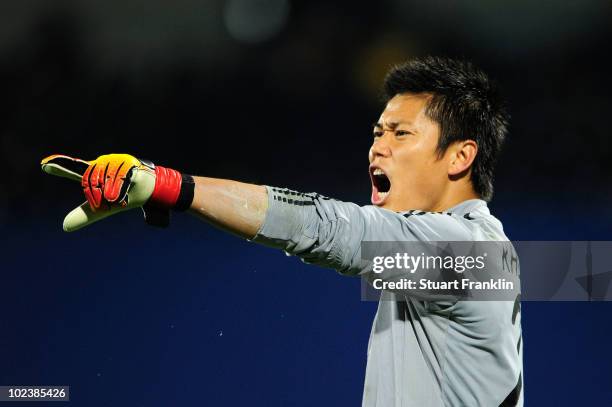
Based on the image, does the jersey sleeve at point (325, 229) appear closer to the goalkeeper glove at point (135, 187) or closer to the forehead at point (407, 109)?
the goalkeeper glove at point (135, 187)

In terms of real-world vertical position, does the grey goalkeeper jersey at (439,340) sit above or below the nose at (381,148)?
below

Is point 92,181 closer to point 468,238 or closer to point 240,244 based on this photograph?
point 468,238

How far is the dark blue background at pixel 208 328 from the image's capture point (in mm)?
2180

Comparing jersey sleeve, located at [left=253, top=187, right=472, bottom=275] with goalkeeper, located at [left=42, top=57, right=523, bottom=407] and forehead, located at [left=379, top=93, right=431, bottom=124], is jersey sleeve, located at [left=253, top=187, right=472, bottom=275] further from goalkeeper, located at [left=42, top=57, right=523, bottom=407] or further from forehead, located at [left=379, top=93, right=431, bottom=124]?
forehead, located at [left=379, top=93, right=431, bottom=124]

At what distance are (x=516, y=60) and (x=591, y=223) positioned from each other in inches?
20.4

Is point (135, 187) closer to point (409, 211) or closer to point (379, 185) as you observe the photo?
point (409, 211)

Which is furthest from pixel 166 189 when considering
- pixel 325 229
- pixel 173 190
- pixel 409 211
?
pixel 409 211

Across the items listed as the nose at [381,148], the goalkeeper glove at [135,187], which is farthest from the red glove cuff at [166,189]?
the nose at [381,148]

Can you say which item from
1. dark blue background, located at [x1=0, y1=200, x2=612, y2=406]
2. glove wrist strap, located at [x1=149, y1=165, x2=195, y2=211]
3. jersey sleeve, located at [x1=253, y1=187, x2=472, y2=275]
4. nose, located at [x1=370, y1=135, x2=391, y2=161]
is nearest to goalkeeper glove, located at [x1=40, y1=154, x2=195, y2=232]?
glove wrist strap, located at [x1=149, y1=165, x2=195, y2=211]

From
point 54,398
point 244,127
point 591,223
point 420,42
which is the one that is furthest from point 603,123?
point 54,398

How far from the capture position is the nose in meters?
1.37

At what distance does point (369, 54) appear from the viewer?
91.8 inches

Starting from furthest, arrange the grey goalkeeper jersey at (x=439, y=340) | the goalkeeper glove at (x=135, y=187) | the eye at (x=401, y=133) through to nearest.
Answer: the eye at (x=401, y=133), the grey goalkeeper jersey at (x=439, y=340), the goalkeeper glove at (x=135, y=187)

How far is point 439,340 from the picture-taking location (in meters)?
1.17
